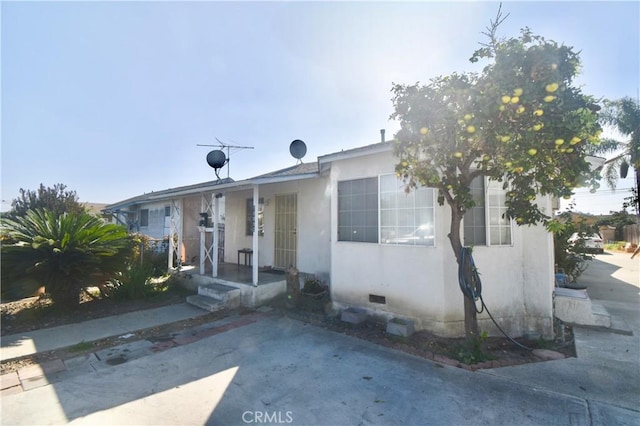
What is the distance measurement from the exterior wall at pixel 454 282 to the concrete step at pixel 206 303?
372 cm

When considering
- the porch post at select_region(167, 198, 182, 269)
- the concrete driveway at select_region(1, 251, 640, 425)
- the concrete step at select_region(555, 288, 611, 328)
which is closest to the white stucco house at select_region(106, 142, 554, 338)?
the concrete driveway at select_region(1, 251, 640, 425)

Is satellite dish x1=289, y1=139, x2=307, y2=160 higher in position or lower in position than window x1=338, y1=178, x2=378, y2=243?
higher

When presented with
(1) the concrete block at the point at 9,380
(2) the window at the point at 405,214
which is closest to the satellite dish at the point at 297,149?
(2) the window at the point at 405,214

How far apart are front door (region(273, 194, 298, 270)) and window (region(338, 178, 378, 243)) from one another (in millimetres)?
2621

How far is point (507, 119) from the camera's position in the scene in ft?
12.0

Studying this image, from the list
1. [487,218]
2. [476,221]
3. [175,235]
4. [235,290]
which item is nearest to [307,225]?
[235,290]

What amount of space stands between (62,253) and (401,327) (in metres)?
7.24

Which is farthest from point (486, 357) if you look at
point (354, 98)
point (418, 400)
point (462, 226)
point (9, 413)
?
point (354, 98)

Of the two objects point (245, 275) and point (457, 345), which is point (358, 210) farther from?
point (245, 275)

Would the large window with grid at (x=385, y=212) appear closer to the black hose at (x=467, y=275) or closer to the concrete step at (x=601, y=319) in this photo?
the black hose at (x=467, y=275)

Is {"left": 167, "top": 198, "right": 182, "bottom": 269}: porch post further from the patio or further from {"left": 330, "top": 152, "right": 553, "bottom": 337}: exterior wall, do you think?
{"left": 330, "top": 152, "right": 553, "bottom": 337}: exterior wall

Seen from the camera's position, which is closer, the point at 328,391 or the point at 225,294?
the point at 328,391

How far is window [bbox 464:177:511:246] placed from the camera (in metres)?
5.82

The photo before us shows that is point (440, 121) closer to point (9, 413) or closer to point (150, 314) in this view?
point (9, 413)
